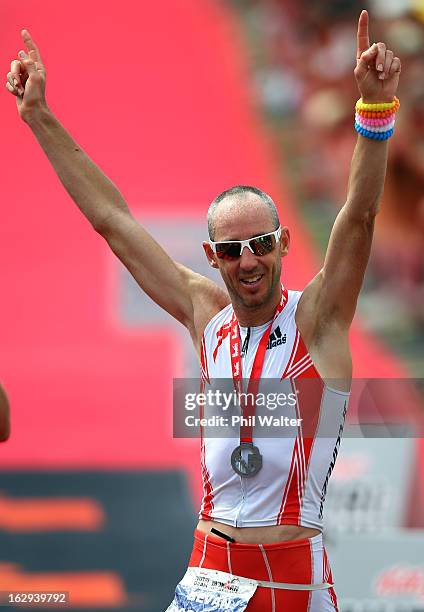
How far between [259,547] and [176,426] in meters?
1.72

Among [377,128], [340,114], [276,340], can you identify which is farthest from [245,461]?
[340,114]

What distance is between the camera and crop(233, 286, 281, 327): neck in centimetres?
428

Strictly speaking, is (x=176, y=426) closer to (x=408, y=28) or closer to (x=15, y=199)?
(x=15, y=199)

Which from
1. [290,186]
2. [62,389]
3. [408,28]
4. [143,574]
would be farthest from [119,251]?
[408,28]

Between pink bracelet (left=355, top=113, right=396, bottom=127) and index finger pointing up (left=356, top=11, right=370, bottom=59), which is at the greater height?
index finger pointing up (left=356, top=11, right=370, bottom=59)

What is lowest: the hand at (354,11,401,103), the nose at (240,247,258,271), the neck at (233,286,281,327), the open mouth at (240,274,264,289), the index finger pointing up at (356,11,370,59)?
the neck at (233,286,281,327)

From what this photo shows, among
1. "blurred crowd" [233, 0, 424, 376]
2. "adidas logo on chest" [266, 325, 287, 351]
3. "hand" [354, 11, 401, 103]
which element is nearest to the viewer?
"hand" [354, 11, 401, 103]

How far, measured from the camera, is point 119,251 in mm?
4645

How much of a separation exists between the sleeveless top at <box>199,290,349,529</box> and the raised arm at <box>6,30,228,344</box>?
42cm

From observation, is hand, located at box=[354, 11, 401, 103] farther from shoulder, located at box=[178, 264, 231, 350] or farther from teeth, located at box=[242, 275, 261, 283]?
shoulder, located at box=[178, 264, 231, 350]

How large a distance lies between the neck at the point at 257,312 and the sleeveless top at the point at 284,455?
1.6 inches

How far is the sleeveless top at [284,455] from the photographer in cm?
409

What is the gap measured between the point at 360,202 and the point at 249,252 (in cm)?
47

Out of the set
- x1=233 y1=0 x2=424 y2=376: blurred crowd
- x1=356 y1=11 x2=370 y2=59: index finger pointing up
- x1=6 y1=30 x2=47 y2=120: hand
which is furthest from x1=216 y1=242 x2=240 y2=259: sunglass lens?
x1=233 y1=0 x2=424 y2=376: blurred crowd
